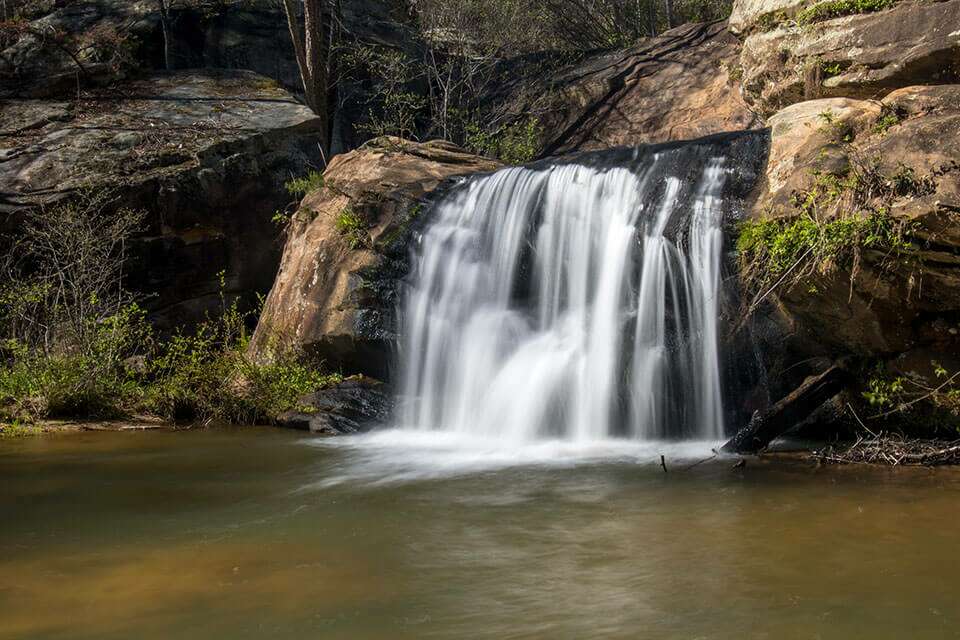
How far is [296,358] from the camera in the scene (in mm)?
11203

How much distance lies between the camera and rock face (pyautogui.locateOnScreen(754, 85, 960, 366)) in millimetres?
6945

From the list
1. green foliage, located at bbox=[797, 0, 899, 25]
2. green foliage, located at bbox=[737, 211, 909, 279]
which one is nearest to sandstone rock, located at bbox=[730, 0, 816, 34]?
green foliage, located at bbox=[797, 0, 899, 25]

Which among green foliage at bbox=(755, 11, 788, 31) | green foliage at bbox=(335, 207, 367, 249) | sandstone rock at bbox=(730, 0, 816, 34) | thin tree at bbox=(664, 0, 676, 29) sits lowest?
green foliage at bbox=(335, 207, 367, 249)

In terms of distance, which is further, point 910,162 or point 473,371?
point 473,371

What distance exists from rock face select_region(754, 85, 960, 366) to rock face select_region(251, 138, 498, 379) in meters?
4.65

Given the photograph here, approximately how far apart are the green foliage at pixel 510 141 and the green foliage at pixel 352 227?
695 cm

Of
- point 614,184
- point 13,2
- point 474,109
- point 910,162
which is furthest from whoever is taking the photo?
point 474,109

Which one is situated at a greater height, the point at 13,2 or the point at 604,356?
the point at 13,2

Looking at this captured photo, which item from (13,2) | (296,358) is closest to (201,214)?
(296,358)

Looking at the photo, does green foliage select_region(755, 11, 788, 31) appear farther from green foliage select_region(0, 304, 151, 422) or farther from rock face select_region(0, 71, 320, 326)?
green foliage select_region(0, 304, 151, 422)

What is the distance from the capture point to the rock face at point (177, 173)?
1354 cm

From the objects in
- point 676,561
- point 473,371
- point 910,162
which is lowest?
point 676,561

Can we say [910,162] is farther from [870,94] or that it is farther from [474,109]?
[474,109]

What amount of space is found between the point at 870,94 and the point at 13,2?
54.3ft
